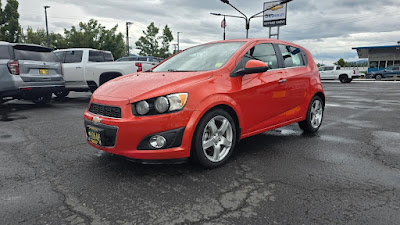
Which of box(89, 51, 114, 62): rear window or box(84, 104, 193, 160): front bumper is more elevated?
box(89, 51, 114, 62): rear window

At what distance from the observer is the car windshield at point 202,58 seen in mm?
3713

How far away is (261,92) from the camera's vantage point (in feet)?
12.6

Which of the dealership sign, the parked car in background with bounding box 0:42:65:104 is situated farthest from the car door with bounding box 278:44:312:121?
the dealership sign

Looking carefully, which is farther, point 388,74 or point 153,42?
point 153,42

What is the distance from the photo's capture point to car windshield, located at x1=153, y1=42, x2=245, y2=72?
3.71 metres

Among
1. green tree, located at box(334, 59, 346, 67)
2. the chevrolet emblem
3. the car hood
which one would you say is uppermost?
green tree, located at box(334, 59, 346, 67)

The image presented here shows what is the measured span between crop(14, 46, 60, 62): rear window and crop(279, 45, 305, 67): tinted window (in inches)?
254

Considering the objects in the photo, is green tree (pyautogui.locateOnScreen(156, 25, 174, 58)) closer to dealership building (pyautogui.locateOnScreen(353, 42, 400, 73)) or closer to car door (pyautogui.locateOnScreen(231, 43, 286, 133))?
dealership building (pyautogui.locateOnScreen(353, 42, 400, 73))

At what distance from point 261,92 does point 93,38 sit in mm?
44826

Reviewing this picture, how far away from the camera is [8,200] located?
101 inches

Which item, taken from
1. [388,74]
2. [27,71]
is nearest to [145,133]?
[27,71]

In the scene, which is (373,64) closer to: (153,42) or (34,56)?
(153,42)

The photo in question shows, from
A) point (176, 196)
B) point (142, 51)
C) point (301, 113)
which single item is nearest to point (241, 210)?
point (176, 196)

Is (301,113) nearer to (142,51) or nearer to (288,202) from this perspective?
(288,202)
